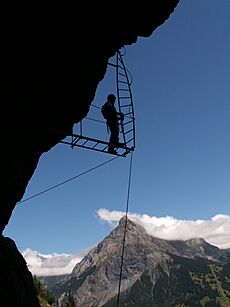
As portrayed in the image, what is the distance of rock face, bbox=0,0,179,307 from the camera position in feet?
40.9

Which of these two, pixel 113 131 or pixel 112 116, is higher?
pixel 112 116

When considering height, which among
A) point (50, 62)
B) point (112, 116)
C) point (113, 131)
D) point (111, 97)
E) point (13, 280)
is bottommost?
point (13, 280)

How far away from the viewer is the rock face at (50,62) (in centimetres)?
1245

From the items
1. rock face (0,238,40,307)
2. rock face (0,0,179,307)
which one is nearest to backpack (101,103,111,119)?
rock face (0,0,179,307)

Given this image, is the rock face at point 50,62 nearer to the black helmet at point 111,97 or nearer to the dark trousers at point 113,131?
the black helmet at point 111,97

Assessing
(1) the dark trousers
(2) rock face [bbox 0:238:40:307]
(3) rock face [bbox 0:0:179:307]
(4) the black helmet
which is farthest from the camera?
(2) rock face [bbox 0:238:40:307]

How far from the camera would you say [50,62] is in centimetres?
1388

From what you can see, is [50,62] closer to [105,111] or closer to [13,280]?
[105,111]

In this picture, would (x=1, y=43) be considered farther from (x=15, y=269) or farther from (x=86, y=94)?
(x=15, y=269)

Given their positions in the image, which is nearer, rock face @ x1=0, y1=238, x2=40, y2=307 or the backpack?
the backpack

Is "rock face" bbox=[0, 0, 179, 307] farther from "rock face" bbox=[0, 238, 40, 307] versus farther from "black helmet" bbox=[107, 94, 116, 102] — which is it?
"rock face" bbox=[0, 238, 40, 307]

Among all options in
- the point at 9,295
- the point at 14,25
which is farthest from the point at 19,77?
the point at 9,295

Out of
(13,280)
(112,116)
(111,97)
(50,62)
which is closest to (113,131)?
(112,116)

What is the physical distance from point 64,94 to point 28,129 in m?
2.26
